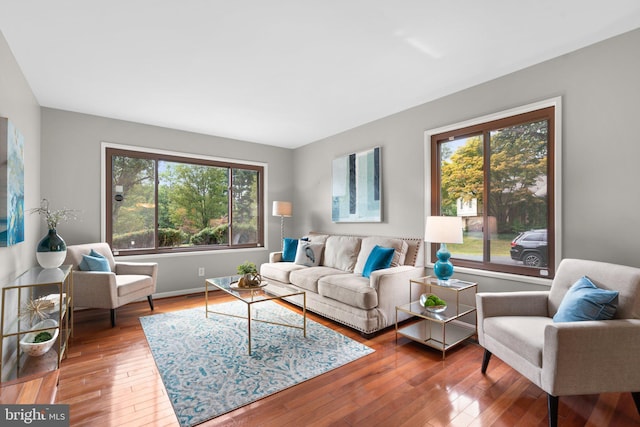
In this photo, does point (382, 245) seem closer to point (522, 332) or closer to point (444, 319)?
point (444, 319)

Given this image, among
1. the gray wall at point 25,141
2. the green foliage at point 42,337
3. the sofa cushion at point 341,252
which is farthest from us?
the sofa cushion at point 341,252

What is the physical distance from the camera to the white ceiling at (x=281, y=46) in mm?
1969

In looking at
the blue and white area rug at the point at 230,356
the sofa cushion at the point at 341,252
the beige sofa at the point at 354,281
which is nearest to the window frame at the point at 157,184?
the beige sofa at the point at 354,281

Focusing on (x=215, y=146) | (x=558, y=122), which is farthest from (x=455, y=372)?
(x=215, y=146)

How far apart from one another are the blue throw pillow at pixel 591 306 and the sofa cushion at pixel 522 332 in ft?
0.54

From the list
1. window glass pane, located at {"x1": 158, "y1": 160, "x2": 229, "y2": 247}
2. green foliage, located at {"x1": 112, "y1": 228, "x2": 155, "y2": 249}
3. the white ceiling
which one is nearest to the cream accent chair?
the white ceiling

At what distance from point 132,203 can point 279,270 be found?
7.50 feet

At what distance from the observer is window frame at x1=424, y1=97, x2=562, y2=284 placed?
8.28 ft

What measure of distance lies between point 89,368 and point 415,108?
13.3ft

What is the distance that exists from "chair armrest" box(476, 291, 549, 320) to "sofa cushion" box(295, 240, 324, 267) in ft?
7.70

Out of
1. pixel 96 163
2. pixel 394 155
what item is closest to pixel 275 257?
pixel 394 155

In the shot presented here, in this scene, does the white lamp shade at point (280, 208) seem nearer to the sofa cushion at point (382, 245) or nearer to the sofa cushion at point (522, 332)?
the sofa cushion at point (382, 245)

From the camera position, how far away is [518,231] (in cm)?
285

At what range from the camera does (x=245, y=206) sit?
209 inches
